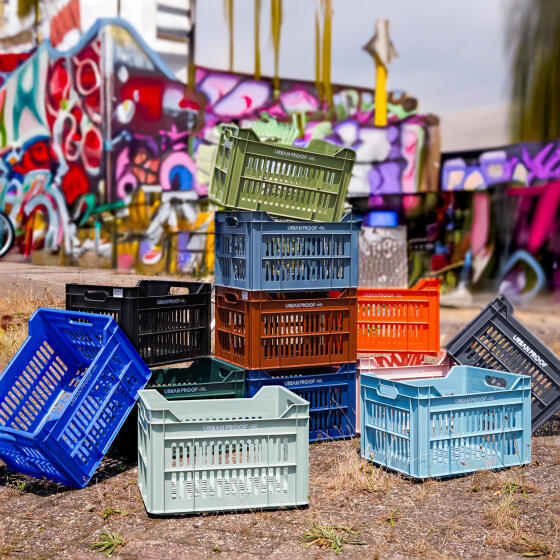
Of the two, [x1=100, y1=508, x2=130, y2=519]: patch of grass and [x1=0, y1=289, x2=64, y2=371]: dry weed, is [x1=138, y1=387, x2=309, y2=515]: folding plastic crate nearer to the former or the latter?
[x1=100, y1=508, x2=130, y2=519]: patch of grass

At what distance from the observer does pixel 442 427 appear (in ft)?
17.2

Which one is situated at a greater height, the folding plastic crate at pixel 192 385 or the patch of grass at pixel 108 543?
the folding plastic crate at pixel 192 385

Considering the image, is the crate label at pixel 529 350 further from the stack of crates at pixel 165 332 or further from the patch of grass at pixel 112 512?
the patch of grass at pixel 112 512

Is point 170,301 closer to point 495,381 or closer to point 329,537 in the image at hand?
point 329,537

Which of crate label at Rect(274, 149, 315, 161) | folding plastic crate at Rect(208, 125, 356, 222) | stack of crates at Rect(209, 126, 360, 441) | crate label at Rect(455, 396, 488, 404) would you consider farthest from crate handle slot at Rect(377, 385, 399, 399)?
crate label at Rect(274, 149, 315, 161)

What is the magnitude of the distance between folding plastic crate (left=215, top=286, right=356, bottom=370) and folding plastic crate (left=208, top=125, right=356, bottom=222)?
0.77m

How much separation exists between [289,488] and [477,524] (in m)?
1.07

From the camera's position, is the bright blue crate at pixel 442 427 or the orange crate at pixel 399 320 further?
the orange crate at pixel 399 320

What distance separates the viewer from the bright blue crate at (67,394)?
191 inches

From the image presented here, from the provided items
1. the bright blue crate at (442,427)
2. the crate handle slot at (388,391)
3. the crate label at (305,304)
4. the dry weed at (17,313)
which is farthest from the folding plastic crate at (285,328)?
the dry weed at (17,313)

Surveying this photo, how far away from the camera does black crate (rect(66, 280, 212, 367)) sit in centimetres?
555

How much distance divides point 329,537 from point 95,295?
2600 millimetres

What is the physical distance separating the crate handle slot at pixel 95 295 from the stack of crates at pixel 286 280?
99cm

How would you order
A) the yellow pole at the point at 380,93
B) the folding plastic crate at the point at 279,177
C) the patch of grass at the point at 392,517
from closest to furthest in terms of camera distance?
the patch of grass at the point at 392,517 < the folding plastic crate at the point at 279,177 < the yellow pole at the point at 380,93
